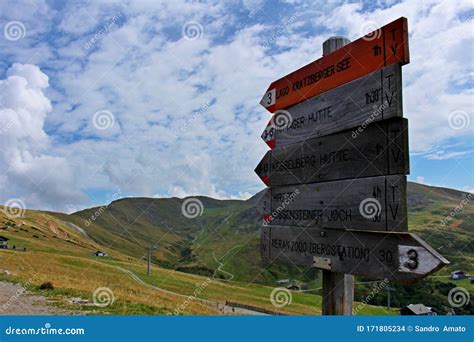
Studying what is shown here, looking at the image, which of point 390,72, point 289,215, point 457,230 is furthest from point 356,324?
point 457,230

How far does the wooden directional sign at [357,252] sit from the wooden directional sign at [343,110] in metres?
1.35

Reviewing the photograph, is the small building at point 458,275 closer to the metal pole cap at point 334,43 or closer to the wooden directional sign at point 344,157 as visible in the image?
the wooden directional sign at point 344,157

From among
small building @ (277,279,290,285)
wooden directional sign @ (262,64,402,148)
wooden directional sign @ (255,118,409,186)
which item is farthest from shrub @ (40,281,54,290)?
small building @ (277,279,290,285)

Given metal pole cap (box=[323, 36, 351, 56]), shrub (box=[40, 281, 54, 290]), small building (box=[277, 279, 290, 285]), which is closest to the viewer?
metal pole cap (box=[323, 36, 351, 56])

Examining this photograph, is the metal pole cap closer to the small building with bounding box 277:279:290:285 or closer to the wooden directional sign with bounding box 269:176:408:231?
the wooden directional sign with bounding box 269:176:408:231

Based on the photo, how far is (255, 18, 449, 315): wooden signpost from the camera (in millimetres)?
3674

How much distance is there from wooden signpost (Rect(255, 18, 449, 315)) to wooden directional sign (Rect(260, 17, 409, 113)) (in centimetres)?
1

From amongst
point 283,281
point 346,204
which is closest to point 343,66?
point 346,204

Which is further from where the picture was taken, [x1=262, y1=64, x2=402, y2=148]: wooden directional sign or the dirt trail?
the dirt trail

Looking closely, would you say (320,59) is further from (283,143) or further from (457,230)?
(457,230)

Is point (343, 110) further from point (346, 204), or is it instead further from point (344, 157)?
point (346, 204)

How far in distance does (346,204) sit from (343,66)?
6.19ft

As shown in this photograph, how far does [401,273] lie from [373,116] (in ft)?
5.84

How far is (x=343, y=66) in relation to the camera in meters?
4.59
